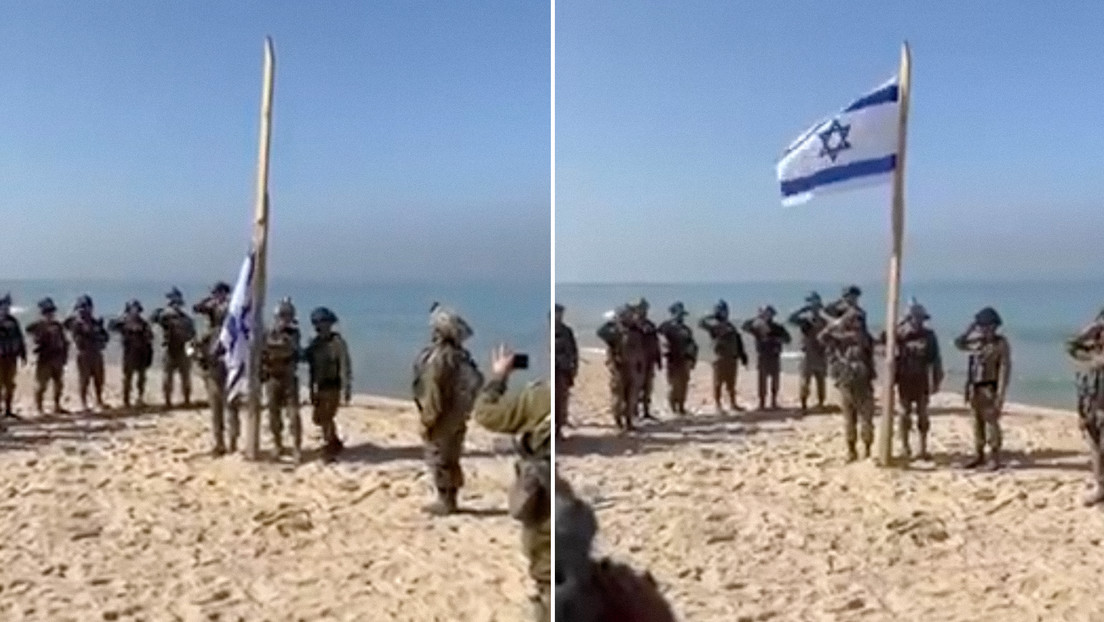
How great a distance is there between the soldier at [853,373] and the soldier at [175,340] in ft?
7.58

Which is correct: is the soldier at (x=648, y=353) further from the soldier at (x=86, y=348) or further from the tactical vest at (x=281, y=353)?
the soldier at (x=86, y=348)

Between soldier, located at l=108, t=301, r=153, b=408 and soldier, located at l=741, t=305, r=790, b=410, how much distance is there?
2.14m

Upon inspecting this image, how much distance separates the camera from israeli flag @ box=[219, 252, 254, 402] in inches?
→ 128

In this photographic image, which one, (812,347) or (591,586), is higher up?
(812,347)

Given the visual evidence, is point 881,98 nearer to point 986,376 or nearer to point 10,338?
point 986,376

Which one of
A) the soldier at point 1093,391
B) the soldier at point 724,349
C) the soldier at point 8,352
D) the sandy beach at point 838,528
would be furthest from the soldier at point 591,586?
the soldier at point 8,352

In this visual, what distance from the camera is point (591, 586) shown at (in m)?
1.60

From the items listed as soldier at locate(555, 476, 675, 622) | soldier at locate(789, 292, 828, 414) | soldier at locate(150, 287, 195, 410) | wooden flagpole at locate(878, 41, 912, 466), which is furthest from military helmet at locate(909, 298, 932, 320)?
soldier at locate(150, 287, 195, 410)

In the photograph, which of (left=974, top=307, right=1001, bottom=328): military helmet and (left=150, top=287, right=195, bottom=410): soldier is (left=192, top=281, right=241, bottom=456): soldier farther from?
(left=974, top=307, right=1001, bottom=328): military helmet

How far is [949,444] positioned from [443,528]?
1.54 meters

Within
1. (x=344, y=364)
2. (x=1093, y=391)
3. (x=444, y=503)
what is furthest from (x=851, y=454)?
(x=344, y=364)

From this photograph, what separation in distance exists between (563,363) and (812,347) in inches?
63.5

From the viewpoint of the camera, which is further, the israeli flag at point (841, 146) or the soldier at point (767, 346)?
the soldier at point (767, 346)

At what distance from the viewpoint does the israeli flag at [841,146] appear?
9.54 feet
